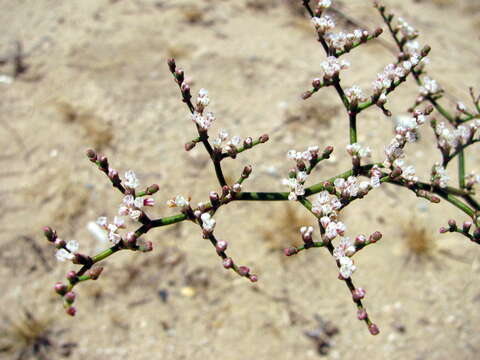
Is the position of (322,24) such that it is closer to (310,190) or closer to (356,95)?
(356,95)

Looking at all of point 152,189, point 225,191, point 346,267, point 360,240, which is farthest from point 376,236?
point 152,189

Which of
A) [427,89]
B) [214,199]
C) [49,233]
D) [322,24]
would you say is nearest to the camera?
[49,233]

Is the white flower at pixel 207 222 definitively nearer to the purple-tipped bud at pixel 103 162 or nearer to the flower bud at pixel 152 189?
the flower bud at pixel 152 189

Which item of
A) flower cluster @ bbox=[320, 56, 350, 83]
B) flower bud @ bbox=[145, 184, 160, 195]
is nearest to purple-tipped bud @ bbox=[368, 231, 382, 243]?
flower cluster @ bbox=[320, 56, 350, 83]

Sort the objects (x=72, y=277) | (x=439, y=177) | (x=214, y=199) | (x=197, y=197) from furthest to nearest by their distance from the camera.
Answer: (x=197, y=197), (x=439, y=177), (x=214, y=199), (x=72, y=277)

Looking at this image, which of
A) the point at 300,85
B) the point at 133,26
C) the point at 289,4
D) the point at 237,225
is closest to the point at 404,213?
the point at 237,225

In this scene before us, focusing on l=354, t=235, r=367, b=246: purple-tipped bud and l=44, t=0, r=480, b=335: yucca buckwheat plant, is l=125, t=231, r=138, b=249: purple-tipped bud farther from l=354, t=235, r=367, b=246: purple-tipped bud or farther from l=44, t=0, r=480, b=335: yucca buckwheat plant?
l=354, t=235, r=367, b=246: purple-tipped bud

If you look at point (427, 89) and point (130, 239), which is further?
point (427, 89)

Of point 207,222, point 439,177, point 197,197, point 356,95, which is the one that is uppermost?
point 356,95
